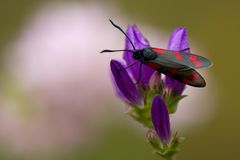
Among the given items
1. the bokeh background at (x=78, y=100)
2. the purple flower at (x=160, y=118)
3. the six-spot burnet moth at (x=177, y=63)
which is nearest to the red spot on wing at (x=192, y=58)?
the six-spot burnet moth at (x=177, y=63)

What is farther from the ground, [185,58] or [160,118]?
[185,58]

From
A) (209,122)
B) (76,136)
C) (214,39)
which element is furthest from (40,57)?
(214,39)

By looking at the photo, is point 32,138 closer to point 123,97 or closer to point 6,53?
point 6,53

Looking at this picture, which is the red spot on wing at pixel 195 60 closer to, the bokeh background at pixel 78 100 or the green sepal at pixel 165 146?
the green sepal at pixel 165 146

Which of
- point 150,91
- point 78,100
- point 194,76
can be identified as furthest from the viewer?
point 78,100

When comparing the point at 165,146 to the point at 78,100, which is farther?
the point at 78,100

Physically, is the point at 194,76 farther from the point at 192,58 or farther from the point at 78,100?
the point at 78,100

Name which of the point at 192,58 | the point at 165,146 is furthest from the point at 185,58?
the point at 165,146

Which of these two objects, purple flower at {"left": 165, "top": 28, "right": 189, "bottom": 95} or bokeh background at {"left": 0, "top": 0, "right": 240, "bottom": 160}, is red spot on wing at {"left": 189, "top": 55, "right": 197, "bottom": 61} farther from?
bokeh background at {"left": 0, "top": 0, "right": 240, "bottom": 160}

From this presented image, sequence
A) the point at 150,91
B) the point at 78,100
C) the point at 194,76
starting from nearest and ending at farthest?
the point at 194,76 < the point at 150,91 < the point at 78,100
